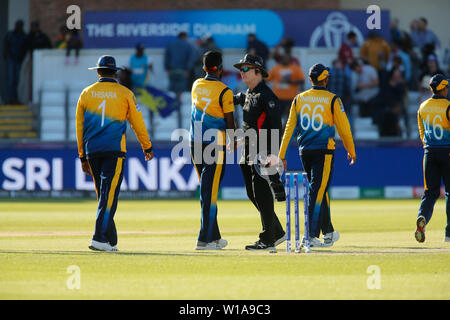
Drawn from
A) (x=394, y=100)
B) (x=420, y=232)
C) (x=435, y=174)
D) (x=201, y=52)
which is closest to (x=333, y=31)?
(x=394, y=100)

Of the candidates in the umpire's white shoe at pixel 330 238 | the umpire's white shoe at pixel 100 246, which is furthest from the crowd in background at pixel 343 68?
the umpire's white shoe at pixel 100 246

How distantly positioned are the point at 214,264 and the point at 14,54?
2054 cm

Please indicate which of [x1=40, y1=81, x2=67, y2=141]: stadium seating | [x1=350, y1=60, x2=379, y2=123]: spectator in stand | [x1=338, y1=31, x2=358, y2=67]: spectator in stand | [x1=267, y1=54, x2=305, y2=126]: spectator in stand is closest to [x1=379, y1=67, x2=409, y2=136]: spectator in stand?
[x1=350, y1=60, x2=379, y2=123]: spectator in stand

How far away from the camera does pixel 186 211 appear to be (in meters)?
22.0

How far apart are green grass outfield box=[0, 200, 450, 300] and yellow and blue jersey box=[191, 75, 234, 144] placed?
1.56 meters

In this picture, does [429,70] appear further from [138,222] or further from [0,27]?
[0,27]

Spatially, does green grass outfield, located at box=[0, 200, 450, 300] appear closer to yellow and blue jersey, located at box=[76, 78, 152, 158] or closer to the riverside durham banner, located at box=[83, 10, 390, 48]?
yellow and blue jersey, located at box=[76, 78, 152, 158]

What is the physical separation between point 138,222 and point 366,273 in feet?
30.6

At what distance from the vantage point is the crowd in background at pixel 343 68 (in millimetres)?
27547

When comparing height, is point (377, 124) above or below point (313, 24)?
below

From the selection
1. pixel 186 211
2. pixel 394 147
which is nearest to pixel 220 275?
pixel 186 211

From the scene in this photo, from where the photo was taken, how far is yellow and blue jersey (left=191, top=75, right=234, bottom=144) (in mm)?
12609

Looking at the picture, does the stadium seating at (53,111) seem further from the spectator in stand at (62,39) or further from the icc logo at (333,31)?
the icc logo at (333,31)

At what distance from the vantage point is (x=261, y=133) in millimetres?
12383
